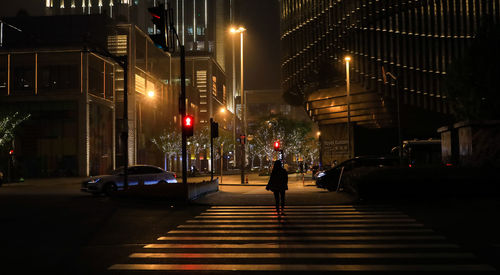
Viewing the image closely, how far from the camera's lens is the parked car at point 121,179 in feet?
67.6

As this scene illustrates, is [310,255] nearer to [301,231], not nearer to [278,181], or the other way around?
[301,231]

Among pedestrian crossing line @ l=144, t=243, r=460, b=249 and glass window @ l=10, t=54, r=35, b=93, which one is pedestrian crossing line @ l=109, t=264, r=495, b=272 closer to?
pedestrian crossing line @ l=144, t=243, r=460, b=249

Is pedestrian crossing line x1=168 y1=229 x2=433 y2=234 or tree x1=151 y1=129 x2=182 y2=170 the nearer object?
pedestrian crossing line x1=168 y1=229 x2=433 y2=234

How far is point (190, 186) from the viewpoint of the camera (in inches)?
695

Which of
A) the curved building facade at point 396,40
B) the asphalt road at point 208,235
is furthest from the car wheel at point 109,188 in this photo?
the curved building facade at point 396,40

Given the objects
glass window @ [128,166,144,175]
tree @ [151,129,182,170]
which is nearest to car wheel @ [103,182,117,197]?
glass window @ [128,166,144,175]

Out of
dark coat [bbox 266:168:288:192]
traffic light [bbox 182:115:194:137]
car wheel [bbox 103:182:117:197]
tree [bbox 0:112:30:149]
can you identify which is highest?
tree [bbox 0:112:30:149]

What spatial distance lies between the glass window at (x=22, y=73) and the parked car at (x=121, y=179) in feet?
102

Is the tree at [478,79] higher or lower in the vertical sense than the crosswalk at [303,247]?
higher

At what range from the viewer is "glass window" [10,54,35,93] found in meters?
47.0

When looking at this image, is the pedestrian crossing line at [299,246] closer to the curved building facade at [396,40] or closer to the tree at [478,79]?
the tree at [478,79]

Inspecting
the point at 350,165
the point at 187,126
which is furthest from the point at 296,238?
the point at 350,165

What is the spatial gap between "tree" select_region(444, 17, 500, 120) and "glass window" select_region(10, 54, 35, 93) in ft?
138

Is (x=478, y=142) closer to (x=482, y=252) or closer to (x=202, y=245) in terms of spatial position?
(x=482, y=252)
